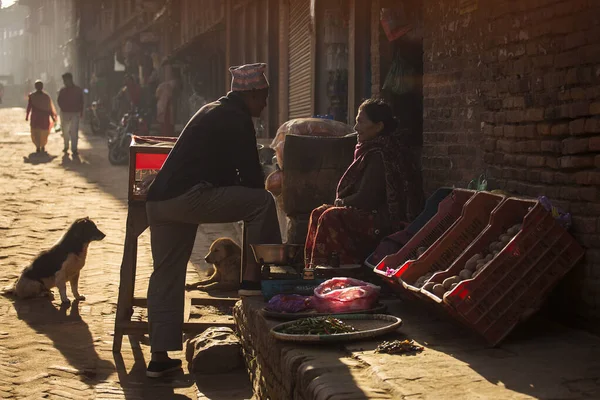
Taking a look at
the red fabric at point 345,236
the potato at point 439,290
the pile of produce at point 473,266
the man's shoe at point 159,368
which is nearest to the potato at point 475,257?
the pile of produce at point 473,266

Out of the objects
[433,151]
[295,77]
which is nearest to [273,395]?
[433,151]

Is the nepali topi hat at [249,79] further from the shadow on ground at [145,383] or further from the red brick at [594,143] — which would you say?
the red brick at [594,143]

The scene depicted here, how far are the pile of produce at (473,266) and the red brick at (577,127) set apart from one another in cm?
58

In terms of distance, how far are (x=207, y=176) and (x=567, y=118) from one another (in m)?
2.13

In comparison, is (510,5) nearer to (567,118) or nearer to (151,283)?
(567,118)

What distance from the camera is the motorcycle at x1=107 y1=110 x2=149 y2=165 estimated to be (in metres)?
22.0

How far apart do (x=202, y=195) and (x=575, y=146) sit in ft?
7.13

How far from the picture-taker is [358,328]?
17.1 ft

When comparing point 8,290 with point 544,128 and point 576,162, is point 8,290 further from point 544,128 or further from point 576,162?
point 576,162

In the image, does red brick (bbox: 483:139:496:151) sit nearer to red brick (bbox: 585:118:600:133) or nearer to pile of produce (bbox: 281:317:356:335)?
red brick (bbox: 585:118:600:133)

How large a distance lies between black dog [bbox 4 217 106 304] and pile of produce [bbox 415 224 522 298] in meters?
3.93

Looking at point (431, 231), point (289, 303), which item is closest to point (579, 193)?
point (431, 231)

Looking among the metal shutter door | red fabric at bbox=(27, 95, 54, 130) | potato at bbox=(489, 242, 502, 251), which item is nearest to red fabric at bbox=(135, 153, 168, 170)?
potato at bbox=(489, 242, 502, 251)

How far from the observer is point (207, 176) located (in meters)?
5.95
